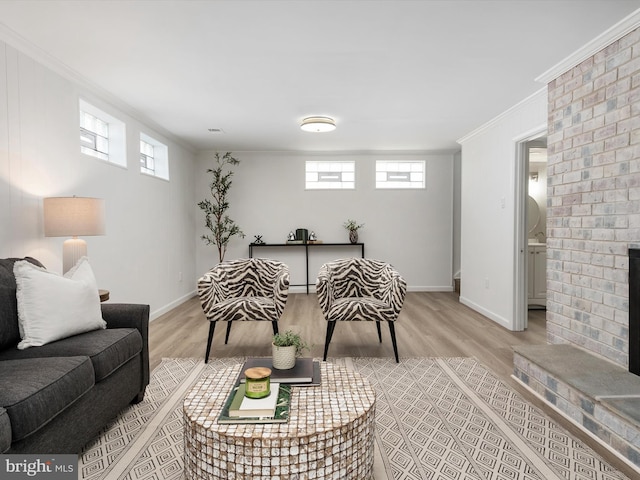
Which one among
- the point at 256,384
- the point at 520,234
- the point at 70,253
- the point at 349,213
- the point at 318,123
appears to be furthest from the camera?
the point at 349,213

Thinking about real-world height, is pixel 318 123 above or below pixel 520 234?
above

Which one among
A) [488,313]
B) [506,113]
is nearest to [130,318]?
[488,313]

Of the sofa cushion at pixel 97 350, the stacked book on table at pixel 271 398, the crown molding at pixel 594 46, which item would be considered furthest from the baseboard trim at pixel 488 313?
the sofa cushion at pixel 97 350

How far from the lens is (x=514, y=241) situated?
13.9 feet

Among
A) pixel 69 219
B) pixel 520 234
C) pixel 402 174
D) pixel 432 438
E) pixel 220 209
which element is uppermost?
pixel 402 174

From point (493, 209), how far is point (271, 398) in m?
3.93

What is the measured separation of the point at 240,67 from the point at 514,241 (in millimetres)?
3214

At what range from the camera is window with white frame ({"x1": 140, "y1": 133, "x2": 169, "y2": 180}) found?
16.7 feet

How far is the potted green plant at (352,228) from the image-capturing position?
6.62 meters

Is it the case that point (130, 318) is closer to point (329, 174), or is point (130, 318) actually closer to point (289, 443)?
point (289, 443)

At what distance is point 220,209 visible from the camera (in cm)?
636

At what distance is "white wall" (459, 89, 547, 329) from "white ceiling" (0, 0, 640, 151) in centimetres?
25

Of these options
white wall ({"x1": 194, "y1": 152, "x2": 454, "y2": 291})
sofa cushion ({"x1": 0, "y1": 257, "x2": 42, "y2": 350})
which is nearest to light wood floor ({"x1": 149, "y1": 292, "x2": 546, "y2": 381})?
sofa cushion ({"x1": 0, "y1": 257, "x2": 42, "y2": 350})

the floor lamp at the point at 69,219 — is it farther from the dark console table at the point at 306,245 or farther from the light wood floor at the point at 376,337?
the dark console table at the point at 306,245
